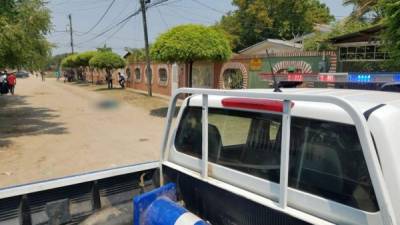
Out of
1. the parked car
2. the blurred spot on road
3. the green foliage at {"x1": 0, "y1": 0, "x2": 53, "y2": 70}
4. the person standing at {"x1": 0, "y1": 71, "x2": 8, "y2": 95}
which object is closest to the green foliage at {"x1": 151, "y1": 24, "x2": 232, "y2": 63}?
the green foliage at {"x1": 0, "y1": 0, "x2": 53, "y2": 70}

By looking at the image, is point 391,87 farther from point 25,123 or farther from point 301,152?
point 25,123

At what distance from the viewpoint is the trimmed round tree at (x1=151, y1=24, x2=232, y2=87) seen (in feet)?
46.1

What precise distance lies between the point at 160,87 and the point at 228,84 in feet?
27.1

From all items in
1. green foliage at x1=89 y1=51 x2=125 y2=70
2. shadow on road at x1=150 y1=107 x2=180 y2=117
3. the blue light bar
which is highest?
green foliage at x1=89 y1=51 x2=125 y2=70

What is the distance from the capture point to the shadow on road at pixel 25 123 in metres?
11.8

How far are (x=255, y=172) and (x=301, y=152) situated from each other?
350 mm

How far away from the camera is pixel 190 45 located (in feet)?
46.1

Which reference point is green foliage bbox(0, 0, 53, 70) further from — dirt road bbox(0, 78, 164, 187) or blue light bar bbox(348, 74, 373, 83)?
blue light bar bbox(348, 74, 373, 83)

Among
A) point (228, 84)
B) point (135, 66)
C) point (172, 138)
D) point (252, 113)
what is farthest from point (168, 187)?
point (135, 66)

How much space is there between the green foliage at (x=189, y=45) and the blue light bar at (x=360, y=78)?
10865 millimetres

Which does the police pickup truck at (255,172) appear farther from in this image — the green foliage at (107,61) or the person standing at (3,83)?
the green foliage at (107,61)

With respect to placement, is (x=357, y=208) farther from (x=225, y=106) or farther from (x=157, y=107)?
(x=157, y=107)

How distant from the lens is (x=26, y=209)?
8.66 ft

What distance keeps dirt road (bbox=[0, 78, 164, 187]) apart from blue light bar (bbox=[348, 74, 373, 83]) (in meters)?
5.60
